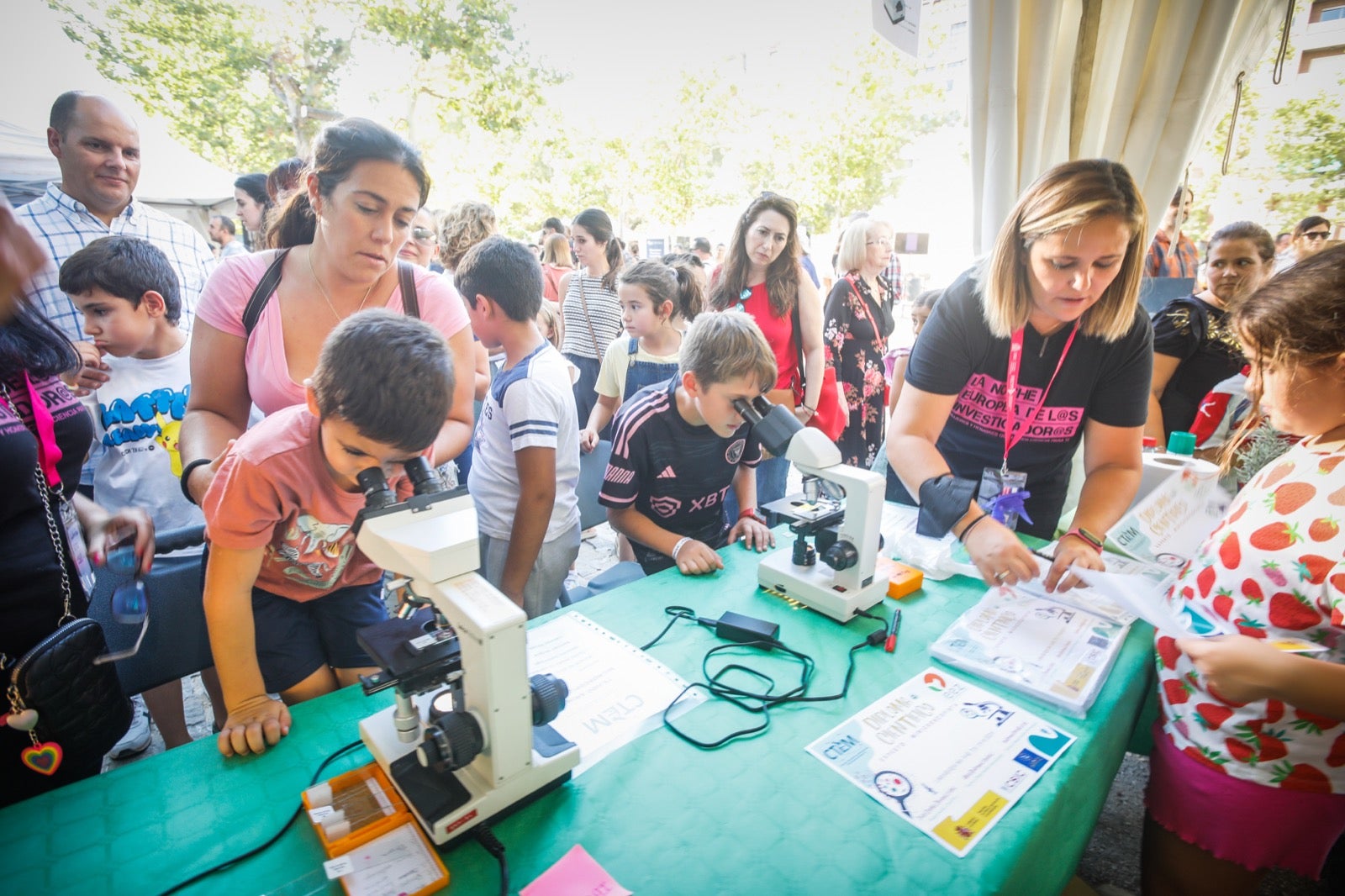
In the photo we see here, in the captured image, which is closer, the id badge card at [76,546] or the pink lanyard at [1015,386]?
the id badge card at [76,546]

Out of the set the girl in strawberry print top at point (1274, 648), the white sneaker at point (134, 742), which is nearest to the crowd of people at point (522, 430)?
the girl in strawberry print top at point (1274, 648)

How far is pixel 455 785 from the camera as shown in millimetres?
884

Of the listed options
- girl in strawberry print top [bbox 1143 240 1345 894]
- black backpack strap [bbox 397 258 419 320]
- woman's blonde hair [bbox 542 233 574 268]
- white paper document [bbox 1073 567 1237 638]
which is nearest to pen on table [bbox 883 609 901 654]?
white paper document [bbox 1073 567 1237 638]

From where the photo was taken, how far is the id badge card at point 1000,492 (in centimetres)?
176

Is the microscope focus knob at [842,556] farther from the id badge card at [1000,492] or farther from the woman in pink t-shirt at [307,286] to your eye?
the woman in pink t-shirt at [307,286]

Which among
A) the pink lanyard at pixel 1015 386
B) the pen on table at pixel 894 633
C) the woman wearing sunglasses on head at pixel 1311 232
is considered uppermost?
the woman wearing sunglasses on head at pixel 1311 232

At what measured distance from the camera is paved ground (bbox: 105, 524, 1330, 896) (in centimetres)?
176

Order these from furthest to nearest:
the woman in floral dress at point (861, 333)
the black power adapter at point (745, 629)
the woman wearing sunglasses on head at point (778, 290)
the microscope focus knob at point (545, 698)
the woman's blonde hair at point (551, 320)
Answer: the woman's blonde hair at point (551, 320) → the woman in floral dress at point (861, 333) → the woman wearing sunglasses on head at point (778, 290) → the black power adapter at point (745, 629) → the microscope focus knob at point (545, 698)

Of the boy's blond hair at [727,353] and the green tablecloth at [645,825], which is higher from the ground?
the boy's blond hair at [727,353]

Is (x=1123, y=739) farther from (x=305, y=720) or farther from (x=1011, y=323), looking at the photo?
(x=305, y=720)

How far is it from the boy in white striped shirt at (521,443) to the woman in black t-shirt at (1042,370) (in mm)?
1064

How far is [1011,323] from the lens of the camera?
64.5 inches

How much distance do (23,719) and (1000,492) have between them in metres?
A: 2.28

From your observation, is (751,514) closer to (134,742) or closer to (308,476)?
(308,476)
